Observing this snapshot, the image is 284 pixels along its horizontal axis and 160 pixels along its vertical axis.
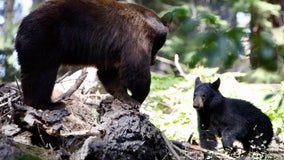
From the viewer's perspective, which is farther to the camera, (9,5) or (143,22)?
(9,5)

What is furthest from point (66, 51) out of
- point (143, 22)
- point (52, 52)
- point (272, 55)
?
point (272, 55)

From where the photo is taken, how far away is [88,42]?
6.36 metres

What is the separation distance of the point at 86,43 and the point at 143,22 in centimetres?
84

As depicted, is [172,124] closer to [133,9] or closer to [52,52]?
[133,9]

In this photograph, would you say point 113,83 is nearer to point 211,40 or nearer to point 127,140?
point 127,140

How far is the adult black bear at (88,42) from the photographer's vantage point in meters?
5.85

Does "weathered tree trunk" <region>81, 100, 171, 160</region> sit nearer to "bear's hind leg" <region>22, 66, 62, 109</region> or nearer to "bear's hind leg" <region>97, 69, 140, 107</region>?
"bear's hind leg" <region>22, 66, 62, 109</region>

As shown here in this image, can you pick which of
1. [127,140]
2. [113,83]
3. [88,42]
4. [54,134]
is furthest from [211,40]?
[113,83]

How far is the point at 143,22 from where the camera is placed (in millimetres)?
6441

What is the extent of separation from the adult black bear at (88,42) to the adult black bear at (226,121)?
861mm

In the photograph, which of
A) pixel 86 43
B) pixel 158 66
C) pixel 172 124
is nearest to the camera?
pixel 86 43

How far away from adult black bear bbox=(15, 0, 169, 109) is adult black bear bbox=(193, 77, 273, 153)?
861mm

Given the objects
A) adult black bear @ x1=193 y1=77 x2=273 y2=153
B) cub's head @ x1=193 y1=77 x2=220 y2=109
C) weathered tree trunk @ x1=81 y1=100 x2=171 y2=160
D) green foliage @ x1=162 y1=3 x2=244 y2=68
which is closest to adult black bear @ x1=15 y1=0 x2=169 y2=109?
cub's head @ x1=193 y1=77 x2=220 y2=109

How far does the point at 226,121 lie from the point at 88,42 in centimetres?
213
